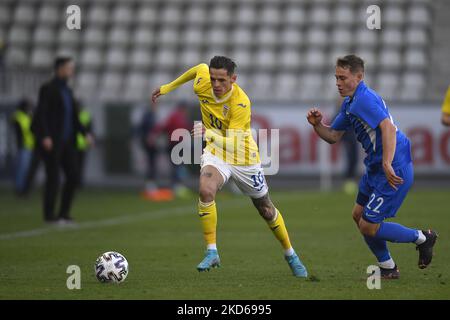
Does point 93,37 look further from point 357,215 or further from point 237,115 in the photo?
point 357,215

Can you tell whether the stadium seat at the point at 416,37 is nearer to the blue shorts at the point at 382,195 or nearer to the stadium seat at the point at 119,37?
the stadium seat at the point at 119,37

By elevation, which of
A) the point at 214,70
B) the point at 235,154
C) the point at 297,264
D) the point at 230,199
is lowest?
the point at 230,199

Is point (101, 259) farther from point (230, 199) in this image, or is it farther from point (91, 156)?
point (91, 156)

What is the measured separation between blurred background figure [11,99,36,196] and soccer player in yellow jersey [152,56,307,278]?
40.9 ft

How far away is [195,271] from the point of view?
9242 mm

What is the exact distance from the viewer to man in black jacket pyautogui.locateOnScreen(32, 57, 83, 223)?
14.5 meters

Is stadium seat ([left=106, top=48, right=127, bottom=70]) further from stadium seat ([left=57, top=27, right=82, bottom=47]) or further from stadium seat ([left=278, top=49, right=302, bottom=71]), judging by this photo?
stadium seat ([left=278, top=49, right=302, bottom=71])

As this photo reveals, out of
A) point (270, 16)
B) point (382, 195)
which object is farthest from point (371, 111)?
point (270, 16)

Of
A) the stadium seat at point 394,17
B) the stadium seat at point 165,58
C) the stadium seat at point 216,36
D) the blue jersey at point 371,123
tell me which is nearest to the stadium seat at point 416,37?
the stadium seat at point 394,17

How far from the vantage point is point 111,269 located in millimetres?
8312

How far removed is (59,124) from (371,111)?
7.36 meters

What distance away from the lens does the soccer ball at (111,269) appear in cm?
830
